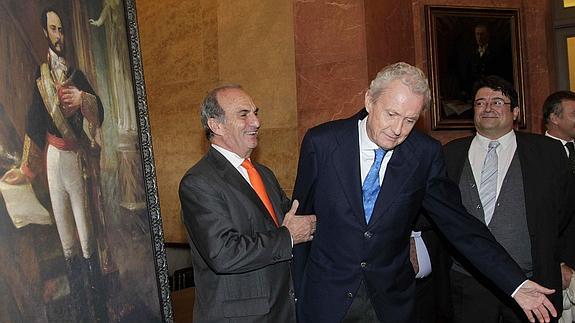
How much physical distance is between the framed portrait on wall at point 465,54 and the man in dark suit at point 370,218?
13.7 feet

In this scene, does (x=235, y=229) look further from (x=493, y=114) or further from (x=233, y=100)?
(x=493, y=114)

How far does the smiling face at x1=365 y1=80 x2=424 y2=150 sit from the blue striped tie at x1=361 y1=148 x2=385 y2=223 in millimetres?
148

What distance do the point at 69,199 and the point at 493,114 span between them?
8.74 ft

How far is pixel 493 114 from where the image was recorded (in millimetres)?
4172

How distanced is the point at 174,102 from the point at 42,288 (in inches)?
244

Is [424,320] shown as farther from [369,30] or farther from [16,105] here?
[369,30]

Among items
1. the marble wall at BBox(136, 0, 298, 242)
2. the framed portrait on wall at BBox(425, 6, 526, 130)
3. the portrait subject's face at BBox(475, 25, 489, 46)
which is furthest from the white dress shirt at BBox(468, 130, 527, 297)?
the portrait subject's face at BBox(475, 25, 489, 46)

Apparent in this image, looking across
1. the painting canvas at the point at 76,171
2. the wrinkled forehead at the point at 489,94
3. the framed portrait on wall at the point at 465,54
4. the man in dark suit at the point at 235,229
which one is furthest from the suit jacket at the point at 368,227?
the framed portrait on wall at the point at 465,54

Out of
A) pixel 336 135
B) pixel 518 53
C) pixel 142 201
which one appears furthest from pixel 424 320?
pixel 518 53

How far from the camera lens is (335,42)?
21.8 ft

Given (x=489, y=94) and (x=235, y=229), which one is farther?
(x=489, y=94)

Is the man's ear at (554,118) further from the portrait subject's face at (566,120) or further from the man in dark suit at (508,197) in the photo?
the man in dark suit at (508,197)

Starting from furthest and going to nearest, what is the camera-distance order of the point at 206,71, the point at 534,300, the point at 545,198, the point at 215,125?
1. the point at 206,71
2. the point at 545,198
3. the point at 215,125
4. the point at 534,300

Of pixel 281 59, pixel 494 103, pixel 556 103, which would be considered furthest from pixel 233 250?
pixel 281 59
